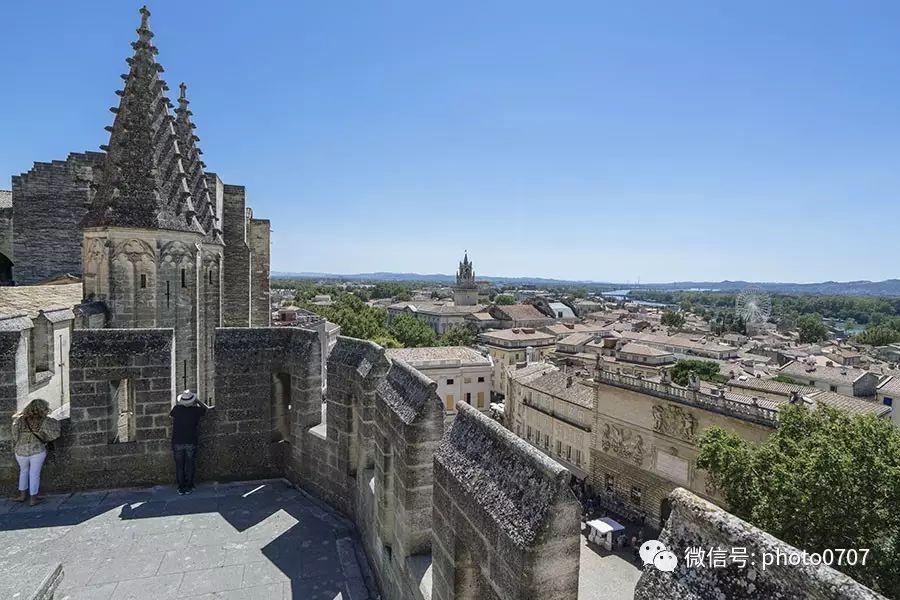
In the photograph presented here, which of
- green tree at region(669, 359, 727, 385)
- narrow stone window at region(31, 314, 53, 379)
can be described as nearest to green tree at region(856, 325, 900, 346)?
green tree at region(669, 359, 727, 385)

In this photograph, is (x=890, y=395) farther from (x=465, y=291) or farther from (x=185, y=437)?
(x=465, y=291)

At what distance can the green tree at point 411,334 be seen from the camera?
219 feet

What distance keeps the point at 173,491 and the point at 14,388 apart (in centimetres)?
270

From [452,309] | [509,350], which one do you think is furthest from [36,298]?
[452,309]

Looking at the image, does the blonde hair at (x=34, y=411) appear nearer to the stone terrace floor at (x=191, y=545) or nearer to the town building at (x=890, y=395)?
the stone terrace floor at (x=191, y=545)

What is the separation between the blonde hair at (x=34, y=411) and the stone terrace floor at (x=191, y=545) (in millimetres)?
1257

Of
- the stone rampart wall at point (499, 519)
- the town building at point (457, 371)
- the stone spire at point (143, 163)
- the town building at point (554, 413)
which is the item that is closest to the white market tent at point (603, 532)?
the town building at point (554, 413)

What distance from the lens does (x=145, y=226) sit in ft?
37.2

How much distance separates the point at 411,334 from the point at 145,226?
5637 cm

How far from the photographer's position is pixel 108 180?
11375 millimetres

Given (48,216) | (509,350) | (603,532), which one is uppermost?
(48,216)

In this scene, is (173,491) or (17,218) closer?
(173,491)

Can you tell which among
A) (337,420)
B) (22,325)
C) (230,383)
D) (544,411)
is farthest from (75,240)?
(544,411)

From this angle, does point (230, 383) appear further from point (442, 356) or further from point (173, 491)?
point (442, 356)
